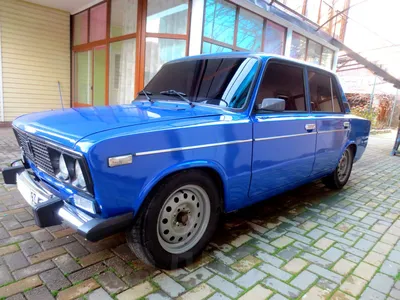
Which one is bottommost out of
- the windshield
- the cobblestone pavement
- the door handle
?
the cobblestone pavement

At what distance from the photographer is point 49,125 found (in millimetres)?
2186

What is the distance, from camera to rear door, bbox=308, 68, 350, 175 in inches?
143

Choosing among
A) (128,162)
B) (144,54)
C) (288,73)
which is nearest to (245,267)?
(128,162)

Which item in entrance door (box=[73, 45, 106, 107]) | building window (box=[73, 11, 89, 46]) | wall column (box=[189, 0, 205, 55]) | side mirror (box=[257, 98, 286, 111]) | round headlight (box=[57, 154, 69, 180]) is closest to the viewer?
round headlight (box=[57, 154, 69, 180])

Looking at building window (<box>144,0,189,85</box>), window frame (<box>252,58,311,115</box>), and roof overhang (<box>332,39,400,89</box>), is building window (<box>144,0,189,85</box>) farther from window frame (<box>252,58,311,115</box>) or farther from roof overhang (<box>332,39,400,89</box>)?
roof overhang (<box>332,39,400,89</box>)

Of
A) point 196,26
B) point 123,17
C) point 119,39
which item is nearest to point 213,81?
point 196,26

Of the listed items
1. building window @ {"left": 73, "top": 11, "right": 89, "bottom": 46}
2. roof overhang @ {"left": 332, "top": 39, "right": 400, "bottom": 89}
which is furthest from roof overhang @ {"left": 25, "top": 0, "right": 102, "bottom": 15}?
roof overhang @ {"left": 332, "top": 39, "right": 400, "bottom": 89}

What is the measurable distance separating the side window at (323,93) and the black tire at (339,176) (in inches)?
33.9

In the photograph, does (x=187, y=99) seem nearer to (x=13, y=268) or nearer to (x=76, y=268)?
(x=76, y=268)

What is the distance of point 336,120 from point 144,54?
5138mm

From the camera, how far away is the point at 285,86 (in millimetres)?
3188

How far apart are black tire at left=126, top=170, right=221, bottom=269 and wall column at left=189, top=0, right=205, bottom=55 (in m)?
5.45

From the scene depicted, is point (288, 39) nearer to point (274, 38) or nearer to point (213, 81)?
point (274, 38)

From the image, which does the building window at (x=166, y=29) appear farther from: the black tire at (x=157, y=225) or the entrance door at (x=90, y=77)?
the black tire at (x=157, y=225)
